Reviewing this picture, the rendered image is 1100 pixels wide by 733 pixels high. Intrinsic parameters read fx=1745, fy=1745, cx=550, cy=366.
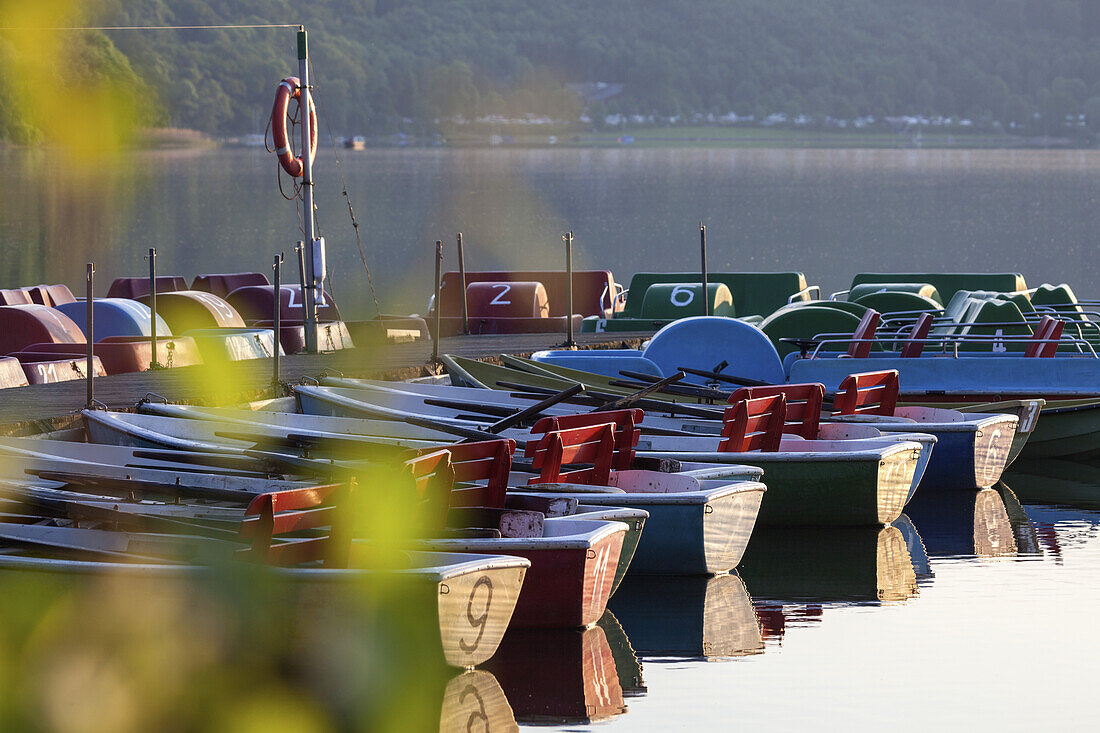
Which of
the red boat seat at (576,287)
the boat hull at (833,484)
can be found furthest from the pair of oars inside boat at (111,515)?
the red boat seat at (576,287)

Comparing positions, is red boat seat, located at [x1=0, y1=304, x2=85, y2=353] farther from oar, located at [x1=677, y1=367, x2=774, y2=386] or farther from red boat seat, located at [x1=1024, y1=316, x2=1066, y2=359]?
red boat seat, located at [x1=1024, y1=316, x2=1066, y2=359]

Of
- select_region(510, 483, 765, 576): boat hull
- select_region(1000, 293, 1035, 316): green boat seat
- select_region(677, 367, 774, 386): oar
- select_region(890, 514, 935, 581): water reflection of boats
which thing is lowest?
select_region(890, 514, 935, 581): water reflection of boats

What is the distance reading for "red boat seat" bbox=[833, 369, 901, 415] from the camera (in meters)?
17.9

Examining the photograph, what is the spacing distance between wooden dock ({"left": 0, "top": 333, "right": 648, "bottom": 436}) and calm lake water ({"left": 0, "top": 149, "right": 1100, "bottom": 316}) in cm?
3141

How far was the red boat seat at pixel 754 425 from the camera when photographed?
1515cm

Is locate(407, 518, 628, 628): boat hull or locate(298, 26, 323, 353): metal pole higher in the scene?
locate(298, 26, 323, 353): metal pole

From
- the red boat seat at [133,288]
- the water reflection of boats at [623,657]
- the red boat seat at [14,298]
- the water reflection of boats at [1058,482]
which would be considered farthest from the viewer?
the red boat seat at [133,288]

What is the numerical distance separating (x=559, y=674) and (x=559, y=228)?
108 meters

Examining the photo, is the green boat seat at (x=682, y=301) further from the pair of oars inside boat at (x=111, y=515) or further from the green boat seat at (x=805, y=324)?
the pair of oars inside boat at (x=111, y=515)

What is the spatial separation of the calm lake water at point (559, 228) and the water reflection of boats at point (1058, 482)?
3626 cm

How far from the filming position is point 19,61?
480 inches

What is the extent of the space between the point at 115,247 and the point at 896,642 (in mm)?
90604

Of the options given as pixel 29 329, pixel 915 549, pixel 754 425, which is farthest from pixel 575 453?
pixel 29 329

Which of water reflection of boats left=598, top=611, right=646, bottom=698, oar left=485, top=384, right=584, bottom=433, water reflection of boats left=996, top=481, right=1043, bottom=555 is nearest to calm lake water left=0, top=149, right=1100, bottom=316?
water reflection of boats left=996, top=481, right=1043, bottom=555
